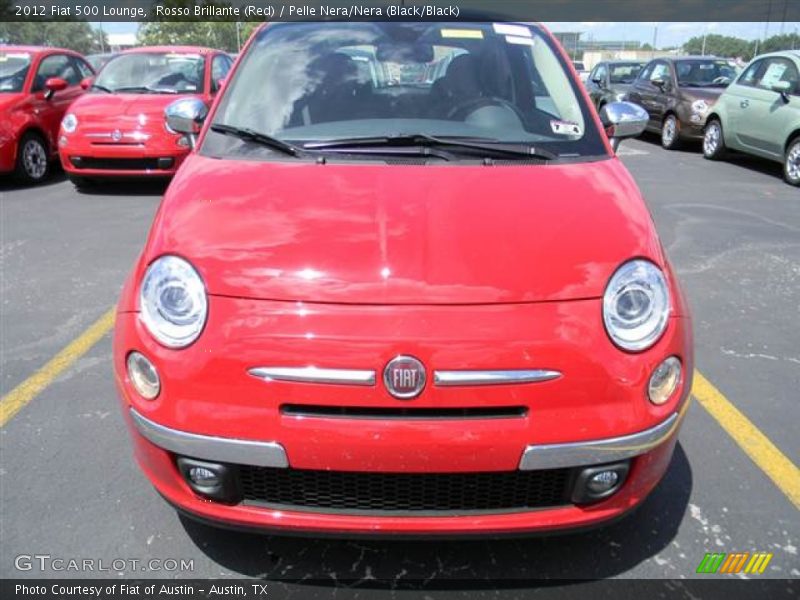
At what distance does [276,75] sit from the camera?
9.99 ft

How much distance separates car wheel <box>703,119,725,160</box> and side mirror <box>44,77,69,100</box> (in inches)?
361

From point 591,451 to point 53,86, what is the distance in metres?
8.90

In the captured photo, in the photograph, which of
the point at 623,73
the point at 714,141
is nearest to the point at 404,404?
the point at 714,141

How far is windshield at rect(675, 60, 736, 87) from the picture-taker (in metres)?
12.0

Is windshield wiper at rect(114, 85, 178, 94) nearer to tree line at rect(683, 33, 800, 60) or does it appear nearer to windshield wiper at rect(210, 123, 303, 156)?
windshield wiper at rect(210, 123, 303, 156)

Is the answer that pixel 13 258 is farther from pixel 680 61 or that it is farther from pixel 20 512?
pixel 680 61

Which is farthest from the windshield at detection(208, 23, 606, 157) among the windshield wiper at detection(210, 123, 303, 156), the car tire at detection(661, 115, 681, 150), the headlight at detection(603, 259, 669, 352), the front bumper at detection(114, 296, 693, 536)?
the car tire at detection(661, 115, 681, 150)

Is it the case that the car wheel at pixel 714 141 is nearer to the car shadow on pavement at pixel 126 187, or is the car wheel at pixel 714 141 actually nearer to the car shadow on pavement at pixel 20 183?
the car shadow on pavement at pixel 126 187

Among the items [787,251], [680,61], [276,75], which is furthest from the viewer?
[680,61]

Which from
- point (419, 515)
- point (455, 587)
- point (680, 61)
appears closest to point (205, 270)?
point (419, 515)

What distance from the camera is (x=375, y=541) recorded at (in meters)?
2.19

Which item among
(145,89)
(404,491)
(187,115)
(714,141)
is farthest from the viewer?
(714,141)

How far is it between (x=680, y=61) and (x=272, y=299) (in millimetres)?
12255

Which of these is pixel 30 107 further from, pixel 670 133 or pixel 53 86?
pixel 670 133
